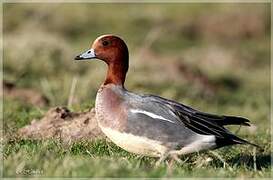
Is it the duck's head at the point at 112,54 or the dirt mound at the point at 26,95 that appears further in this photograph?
the dirt mound at the point at 26,95

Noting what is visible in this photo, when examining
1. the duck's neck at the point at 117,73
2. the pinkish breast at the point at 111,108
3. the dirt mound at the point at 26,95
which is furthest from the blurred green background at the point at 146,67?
the duck's neck at the point at 117,73

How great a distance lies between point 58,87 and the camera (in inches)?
488

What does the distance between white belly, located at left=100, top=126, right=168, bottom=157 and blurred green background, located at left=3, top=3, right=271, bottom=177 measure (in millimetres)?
170

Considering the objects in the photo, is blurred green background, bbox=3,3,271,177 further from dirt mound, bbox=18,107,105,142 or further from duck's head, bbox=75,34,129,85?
duck's head, bbox=75,34,129,85

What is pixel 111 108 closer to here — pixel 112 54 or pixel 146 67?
pixel 112 54

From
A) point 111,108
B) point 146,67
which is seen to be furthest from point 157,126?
point 146,67

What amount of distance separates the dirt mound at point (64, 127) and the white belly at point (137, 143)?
124 centimetres

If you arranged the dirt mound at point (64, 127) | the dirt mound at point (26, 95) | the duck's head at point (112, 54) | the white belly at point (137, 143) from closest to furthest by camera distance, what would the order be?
1. the white belly at point (137, 143)
2. the duck's head at point (112, 54)
3. the dirt mound at point (64, 127)
4. the dirt mound at point (26, 95)

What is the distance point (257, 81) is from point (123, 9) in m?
12.6

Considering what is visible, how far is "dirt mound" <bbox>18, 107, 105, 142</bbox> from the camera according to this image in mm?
7508

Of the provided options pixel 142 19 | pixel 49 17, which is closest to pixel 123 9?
pixel 142 19

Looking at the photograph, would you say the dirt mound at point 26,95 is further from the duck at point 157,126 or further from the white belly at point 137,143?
the white belly at point 137,143

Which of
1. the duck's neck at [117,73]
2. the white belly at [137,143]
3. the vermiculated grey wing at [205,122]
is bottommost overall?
the white belly at [137,143]

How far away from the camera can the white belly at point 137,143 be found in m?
5.95
